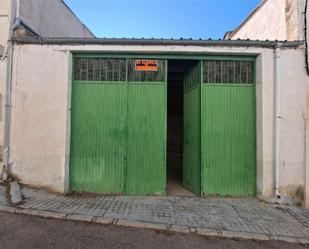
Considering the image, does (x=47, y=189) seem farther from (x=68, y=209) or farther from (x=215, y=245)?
(x=215, y=245)

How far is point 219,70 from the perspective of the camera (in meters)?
6.20

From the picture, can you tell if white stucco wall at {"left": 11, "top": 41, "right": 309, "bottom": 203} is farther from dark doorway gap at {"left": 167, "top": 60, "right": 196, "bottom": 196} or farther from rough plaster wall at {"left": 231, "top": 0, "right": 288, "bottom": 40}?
rough plaster wall at {"left": 231, "top": 0, "right": 288, "bottom": 40}

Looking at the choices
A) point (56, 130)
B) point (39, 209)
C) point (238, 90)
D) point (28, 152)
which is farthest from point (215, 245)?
point (28, 152)

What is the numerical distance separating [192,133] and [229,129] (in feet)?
3.23

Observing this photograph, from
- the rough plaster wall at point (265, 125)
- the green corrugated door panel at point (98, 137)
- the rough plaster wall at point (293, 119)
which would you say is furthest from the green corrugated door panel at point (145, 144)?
the rough plaster wall at point (293, 119)

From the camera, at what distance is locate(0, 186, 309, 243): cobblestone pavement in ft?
14.1

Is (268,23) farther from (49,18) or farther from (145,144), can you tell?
(49,18)

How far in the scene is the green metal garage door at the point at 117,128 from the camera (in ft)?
19.9

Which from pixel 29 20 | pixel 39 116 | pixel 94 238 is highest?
pixel 29 20

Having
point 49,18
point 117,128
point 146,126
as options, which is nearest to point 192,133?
point 146,126

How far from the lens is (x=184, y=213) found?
4.95 metres

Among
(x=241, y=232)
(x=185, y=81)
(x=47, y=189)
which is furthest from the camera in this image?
(x=185, y=81)

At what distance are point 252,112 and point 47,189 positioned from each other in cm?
536

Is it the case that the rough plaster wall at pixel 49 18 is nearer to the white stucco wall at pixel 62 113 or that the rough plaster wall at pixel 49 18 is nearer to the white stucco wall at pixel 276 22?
the white stucco wall at pixel 62 113
